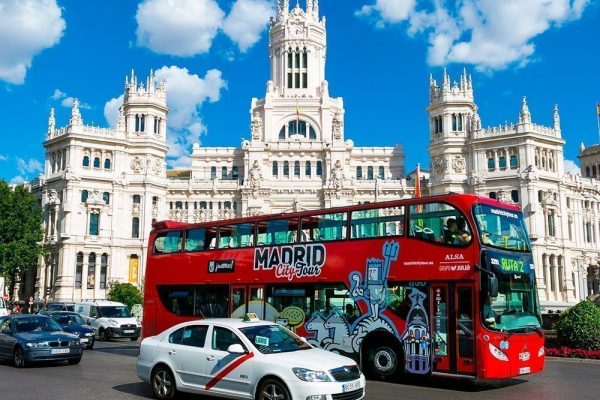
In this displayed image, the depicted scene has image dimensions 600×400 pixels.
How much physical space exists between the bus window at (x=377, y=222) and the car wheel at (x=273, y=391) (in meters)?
6.80

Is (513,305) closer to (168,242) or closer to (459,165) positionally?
(168,242)

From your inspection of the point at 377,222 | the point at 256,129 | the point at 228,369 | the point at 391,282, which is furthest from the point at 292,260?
the point at 256,129

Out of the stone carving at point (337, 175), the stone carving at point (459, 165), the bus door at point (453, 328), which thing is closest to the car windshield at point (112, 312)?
the bus door at point (453, 328)

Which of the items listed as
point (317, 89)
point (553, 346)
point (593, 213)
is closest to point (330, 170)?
point (317, 89)

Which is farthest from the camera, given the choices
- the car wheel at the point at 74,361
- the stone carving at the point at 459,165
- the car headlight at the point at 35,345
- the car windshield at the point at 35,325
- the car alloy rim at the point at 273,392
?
the stone carving at the point at 459,165

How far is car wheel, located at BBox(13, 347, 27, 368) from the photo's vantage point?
762 inches

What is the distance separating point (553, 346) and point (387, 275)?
12624 mm

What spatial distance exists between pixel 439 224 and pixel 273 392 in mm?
6982

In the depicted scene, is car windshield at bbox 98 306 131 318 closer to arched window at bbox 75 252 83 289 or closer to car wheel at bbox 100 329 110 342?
car wheel at bbox 100 329 110 342

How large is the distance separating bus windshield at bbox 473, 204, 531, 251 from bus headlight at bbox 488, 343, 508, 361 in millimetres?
2539

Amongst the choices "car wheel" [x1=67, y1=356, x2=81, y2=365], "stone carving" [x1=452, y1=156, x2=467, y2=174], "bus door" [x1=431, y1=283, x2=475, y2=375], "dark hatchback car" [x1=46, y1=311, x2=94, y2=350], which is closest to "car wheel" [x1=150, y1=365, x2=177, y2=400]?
"bus door" [x1=431, y1=283, x2=475, y2=375]

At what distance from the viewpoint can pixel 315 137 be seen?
83750mm

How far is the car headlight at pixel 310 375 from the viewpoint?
11281 millimetres

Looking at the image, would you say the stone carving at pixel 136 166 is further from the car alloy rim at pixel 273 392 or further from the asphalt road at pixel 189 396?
the car alloy rim at pixel 273 392
